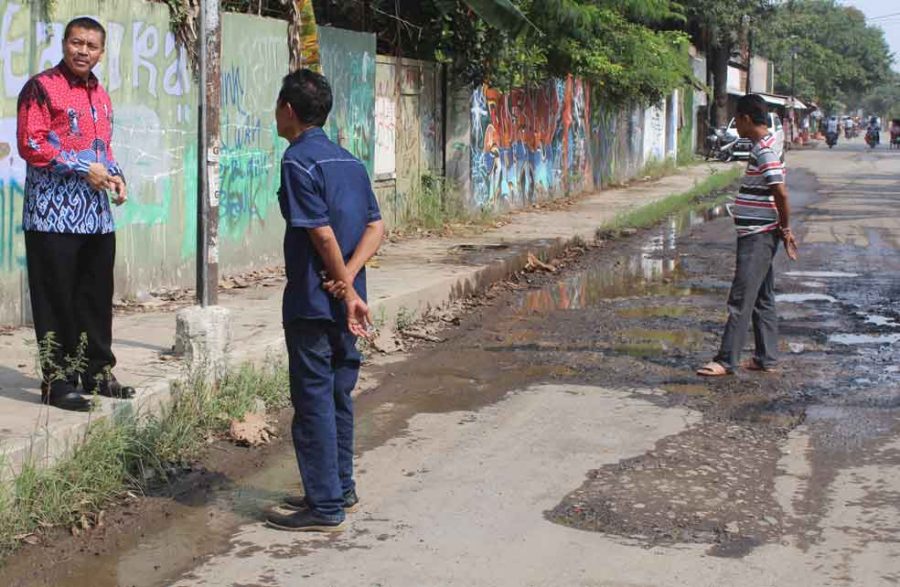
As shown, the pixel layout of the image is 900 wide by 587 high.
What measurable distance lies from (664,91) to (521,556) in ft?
82.9

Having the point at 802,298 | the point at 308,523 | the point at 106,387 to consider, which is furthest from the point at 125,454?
the point at 802,298

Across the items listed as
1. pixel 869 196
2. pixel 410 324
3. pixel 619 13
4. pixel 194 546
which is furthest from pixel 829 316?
pixel 869 196

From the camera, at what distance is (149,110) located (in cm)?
1010

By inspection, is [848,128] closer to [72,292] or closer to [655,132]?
[655,132]

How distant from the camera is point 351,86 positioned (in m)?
14.5

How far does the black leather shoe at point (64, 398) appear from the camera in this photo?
635 centimetres

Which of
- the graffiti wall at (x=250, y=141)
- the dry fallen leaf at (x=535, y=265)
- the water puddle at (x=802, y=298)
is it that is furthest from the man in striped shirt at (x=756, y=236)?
the dry fallen leaf at (x=535, y=265)

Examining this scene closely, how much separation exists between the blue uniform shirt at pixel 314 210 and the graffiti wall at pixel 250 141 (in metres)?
6.24

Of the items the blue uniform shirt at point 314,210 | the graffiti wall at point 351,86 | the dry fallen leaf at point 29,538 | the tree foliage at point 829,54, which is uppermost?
the tree foliage at point 829,54

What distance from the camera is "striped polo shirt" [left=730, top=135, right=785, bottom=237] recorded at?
8.29m

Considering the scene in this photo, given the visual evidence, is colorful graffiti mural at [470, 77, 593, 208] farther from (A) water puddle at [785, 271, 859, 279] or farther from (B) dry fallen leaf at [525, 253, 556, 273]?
(A) water puddle at [785, 271, 859, 279]

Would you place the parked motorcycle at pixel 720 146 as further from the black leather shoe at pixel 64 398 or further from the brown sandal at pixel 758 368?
the black leather shoe at pixel 64 398

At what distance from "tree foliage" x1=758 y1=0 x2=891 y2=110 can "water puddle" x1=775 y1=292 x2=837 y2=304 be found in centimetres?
5958

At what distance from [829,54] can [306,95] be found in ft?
292
